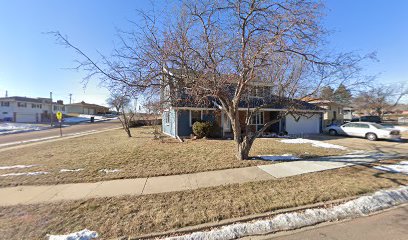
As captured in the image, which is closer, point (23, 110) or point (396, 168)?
point (396, 168)

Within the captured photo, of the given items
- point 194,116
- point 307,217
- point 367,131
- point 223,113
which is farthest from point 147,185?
point 367,131

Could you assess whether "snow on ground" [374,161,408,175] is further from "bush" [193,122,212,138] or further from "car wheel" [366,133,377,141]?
"bush" [193,122,212,138]

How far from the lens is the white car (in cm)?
1395

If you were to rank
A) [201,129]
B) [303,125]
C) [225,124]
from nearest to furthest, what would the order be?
[201,129] < [225,124] < [303,125]

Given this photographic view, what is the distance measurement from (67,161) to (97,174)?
9.90 feet

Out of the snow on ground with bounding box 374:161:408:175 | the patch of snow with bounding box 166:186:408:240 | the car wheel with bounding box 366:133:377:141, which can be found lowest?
the patch of snow with bounding box 166:186:408:240

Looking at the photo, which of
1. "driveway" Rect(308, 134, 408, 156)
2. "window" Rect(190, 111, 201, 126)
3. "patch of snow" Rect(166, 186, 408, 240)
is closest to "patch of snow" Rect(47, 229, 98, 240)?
"patch of snow" Rect(166, 186, 408, 240)

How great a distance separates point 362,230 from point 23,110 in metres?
59.9

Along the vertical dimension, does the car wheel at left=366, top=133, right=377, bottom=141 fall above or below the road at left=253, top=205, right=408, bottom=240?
above

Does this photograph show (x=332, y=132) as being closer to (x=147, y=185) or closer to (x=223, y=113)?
(x=223, y=113)

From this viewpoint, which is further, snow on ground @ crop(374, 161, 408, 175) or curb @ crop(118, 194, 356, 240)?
snow on ground @ crop(374, 161, 408, 175)

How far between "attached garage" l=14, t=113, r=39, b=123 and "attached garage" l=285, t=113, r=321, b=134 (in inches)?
2107

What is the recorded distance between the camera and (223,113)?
16312 millimetres

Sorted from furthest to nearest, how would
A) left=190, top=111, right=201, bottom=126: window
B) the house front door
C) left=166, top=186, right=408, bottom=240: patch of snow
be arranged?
1. the house front door
2. left=190, top=111, right=201, bottom=126: window
3. left=166, top=186, right=408, bottom=240: patch of snow
